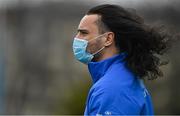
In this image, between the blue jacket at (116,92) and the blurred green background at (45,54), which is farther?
the blurred green background at (45,54)

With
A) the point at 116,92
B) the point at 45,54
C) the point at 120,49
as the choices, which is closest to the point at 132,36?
the point at 120,49

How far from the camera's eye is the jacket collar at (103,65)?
4664 millimetres

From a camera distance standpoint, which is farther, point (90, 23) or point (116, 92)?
point (90, 23)

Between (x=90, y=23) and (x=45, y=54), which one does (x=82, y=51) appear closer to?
(x=90, y=23)

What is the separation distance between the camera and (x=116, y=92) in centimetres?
438

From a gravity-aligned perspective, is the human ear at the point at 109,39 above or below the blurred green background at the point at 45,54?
above

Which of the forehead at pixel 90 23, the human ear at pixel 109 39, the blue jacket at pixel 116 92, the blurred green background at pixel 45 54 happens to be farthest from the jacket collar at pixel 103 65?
the blurred green background at pixel 45 54

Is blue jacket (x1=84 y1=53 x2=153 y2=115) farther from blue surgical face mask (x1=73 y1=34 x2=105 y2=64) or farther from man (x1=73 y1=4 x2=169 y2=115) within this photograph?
blue surgical face mask (x1=73 y1=34 x2=105 y2=64)

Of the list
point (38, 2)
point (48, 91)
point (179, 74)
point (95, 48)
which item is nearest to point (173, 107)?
point (179, 74)

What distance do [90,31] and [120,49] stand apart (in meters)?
0.23

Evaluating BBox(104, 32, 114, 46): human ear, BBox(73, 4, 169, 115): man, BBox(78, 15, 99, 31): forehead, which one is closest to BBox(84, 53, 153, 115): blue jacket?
BBox(73, 4, 169, 115): man

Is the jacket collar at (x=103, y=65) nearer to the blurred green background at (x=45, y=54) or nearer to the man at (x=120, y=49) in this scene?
the man at (x=120, y=49)

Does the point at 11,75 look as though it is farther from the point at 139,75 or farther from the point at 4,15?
the point at 139,75

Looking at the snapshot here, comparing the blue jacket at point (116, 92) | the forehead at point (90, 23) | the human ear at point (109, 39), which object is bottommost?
the blue jacket at point (116, 92)
